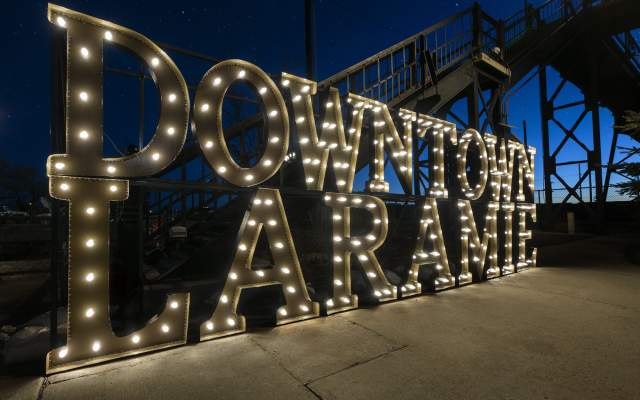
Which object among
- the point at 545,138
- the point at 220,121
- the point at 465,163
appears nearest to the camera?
the point at 220,121

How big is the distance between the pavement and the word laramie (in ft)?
0.83

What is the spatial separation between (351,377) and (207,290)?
3.76 metres

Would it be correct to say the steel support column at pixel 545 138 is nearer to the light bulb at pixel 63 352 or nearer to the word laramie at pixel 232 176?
the word laramie at pixel 232 176

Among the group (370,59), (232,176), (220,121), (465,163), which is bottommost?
(232,176)

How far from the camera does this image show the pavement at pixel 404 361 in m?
2.36

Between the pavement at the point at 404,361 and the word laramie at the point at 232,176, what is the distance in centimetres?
25

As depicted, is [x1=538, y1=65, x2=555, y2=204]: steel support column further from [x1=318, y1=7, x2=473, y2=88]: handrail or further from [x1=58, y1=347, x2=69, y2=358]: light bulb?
[x1=58, y1=347, x2=69, y2=358]: light bulb

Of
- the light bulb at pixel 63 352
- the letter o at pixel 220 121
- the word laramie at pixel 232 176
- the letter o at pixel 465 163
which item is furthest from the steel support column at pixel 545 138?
the light bulb at pixel 63 352

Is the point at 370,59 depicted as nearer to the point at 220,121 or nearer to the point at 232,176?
the point at 220,121

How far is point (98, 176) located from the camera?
2834 millimetres

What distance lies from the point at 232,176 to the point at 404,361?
8.17 feet

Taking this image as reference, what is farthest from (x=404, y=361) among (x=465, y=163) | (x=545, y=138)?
(x=545, y=138)

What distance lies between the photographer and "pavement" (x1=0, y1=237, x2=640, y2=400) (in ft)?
7.75

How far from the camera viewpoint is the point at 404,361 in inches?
111
